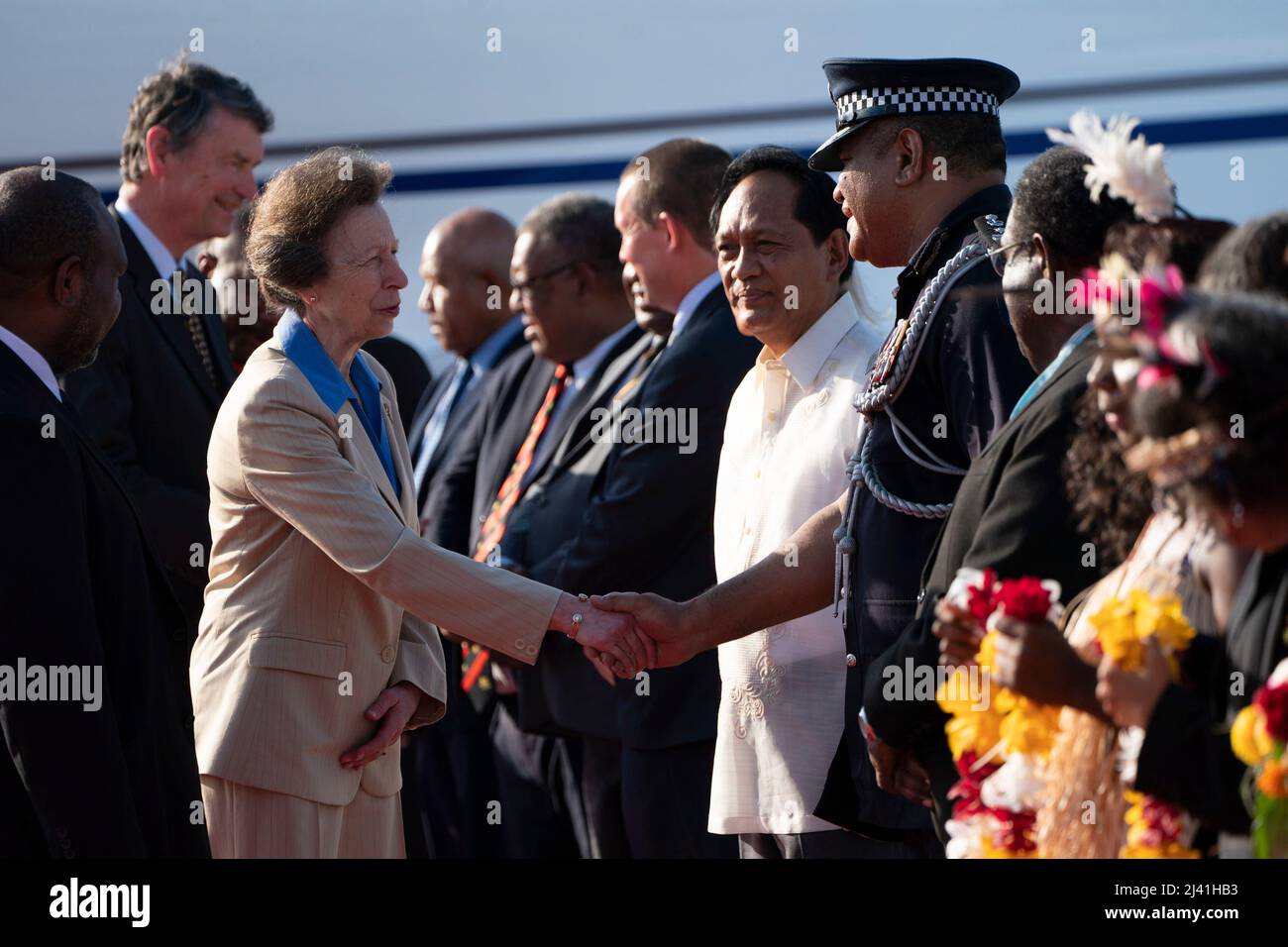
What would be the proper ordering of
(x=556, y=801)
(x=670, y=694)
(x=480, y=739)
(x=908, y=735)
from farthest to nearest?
(x=480, y=739)
(x=556, y=801)
(x=670, y=694)
(x=908, y=735)

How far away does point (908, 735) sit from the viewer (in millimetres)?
2895

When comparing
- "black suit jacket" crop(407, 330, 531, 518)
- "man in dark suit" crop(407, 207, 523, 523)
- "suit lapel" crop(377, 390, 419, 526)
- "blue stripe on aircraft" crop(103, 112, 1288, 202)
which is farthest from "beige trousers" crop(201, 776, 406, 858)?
"man in dark suit" crop(407, 207, 523, 523)

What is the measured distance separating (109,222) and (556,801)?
245 cm

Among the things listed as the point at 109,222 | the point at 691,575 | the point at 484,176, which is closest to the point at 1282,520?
the point at 109,222

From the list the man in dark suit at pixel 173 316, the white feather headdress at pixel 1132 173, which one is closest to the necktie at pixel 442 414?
the man in dark suit at pixel 173 316

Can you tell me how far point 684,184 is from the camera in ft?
16.2

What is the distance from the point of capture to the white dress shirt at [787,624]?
11.9 ft

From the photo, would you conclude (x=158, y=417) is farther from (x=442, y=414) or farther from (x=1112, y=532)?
(x=1112, y=532)

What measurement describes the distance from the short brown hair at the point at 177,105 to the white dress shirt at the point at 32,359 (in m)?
1.85

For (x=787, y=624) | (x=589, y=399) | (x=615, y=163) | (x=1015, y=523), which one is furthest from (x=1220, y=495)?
(x=615, y=163)

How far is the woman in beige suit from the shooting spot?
3.20m
